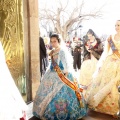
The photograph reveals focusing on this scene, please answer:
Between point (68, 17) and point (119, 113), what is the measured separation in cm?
609

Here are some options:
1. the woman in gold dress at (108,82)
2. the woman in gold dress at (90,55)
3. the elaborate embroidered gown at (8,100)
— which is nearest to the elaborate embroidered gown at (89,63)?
the woman in gold dress at (90,55)

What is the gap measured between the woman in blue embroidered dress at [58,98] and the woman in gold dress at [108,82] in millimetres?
381

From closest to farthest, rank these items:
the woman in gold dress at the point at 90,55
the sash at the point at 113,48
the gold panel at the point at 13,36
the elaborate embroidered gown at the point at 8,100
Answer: the elaborate embroidered gown at the point at 8,100 < the sash at the point at 113,48 < the gold panel at the point at 13,36 < the woman in gold dress at the point at 90,55

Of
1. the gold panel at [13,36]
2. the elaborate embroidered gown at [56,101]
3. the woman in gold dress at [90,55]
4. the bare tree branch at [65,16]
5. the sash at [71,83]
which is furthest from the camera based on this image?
the bare tree branch at [65,16]

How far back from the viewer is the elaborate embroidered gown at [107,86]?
346 cm

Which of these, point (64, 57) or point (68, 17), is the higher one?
point (68, 17)

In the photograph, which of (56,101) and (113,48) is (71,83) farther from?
(113,48)

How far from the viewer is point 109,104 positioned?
3471mm

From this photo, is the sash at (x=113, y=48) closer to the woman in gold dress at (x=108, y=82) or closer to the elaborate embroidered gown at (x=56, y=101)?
the woman in gold dress at (x=108, y=82)

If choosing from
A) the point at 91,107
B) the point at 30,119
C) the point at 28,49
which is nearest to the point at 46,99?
the point at 30,119

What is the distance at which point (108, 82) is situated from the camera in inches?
139

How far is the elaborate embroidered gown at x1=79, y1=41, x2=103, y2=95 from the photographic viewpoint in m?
4.45

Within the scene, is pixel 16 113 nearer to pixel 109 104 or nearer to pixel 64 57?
pixel 64 57

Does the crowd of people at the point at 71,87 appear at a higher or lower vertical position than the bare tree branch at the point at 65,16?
lower
